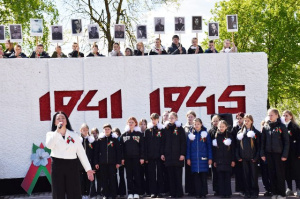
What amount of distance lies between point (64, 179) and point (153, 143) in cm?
357

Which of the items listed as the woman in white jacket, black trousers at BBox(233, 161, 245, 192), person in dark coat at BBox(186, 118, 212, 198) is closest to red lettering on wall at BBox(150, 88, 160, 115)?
person in dark coat at BBox(186, 118, 212, 198)

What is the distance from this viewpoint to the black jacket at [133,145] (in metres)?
10.3

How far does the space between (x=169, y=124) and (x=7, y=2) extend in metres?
18.8

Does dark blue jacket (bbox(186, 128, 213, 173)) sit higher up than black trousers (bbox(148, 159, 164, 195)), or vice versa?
dark blue jacket (bbox(186, 128, 213, 173))

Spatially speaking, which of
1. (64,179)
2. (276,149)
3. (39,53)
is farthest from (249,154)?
(39,53)

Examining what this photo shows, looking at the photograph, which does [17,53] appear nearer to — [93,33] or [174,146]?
[93,33]

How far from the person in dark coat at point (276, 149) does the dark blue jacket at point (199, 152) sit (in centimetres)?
112

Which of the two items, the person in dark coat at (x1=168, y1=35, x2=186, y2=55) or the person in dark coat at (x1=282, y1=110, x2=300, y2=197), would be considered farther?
the person in dark coat at (x1=168, y1=35, x2=186, y2=55)

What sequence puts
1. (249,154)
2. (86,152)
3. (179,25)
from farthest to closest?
(179,25) < (86,152) < (249,154)

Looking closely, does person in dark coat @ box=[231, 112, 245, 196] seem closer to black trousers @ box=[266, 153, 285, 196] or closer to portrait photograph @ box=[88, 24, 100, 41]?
black trousers @ box=[266, 153, 285, 196]

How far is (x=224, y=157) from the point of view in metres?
10.0

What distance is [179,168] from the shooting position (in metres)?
10.2

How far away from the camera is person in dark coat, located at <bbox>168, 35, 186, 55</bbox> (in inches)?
502

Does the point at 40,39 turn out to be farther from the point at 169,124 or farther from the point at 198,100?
the point at 169,124
